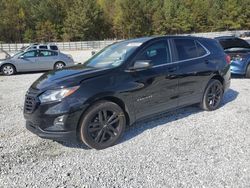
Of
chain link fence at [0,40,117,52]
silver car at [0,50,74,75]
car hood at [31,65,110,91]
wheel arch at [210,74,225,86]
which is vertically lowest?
chain link fence at [0,40,117,52]

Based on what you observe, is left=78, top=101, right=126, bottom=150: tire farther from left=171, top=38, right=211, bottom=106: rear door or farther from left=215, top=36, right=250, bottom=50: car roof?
left=215, top=36, right=250, bottom=50: car roof

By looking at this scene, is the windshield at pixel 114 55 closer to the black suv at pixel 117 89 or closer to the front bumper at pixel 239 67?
the black suv at pixel 117 89

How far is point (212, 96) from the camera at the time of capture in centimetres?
640

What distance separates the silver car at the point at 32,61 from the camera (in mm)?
14477

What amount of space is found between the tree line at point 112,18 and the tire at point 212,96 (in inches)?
2166

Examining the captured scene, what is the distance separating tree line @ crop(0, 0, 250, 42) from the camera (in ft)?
196

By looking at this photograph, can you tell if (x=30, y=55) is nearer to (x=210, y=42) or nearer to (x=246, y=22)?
(x=210, y=42)

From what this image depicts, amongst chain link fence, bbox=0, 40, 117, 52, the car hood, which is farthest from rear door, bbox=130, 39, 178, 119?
chain link fence, bbox=0, 40, 117, 52

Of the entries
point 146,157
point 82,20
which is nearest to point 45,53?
point 146,157

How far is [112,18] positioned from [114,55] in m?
66.2

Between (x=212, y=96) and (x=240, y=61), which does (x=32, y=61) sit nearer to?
(x=240, y=61)

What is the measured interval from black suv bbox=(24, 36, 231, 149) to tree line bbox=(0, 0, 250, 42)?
182 ft

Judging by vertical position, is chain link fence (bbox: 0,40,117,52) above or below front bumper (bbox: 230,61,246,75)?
below

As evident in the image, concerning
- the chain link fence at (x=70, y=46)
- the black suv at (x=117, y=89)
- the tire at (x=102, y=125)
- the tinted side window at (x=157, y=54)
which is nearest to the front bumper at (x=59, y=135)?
the black suv at (x=117, y=89)
